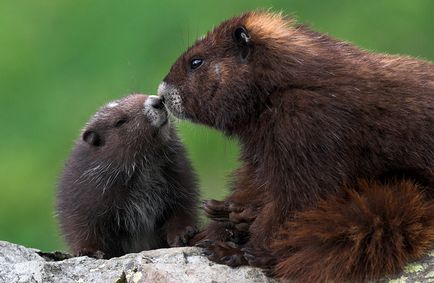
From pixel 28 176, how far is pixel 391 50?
10.6 feet

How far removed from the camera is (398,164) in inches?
265

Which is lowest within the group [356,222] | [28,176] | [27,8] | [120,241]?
[356,222]

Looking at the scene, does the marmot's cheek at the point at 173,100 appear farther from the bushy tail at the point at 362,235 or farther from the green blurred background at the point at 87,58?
the green blurred background at the point at 87,58

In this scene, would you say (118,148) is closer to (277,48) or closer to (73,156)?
(73,156)

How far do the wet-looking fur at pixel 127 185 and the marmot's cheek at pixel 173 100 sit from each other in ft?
2.47

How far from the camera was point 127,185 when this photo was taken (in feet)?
27.9

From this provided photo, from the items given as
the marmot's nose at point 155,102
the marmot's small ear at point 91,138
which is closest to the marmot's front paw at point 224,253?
the marmot's nose at point 155,102

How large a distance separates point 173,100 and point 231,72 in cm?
48

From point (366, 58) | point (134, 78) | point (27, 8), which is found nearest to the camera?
point (366, 58)

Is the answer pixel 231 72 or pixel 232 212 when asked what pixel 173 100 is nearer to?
pixel 231 72

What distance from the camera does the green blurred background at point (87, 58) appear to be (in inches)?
448

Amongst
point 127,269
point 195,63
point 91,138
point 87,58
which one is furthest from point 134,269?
point 87,58

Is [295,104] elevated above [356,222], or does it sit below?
above

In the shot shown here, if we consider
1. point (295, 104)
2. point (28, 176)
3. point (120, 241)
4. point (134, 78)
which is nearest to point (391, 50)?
point (134, 78)
